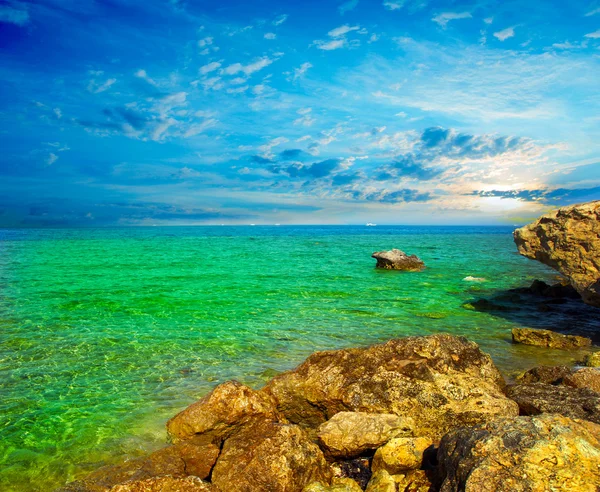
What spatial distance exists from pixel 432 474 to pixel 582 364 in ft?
27.4

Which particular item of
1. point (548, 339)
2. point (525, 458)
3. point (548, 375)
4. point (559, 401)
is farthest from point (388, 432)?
point (548, 339)

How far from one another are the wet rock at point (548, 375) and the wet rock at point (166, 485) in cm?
744

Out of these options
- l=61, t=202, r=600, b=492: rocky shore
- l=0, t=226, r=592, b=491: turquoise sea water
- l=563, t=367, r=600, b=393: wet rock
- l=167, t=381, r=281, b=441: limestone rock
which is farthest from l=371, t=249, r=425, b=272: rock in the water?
l=167, t=381, r=281, b=441: limestone rock

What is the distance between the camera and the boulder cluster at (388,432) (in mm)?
4270

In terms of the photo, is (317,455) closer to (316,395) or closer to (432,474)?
(432,474)

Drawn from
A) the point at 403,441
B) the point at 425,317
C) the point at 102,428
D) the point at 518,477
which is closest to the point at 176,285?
the point at 425,317

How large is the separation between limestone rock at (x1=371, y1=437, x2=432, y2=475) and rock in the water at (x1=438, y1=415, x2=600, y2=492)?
0.79 meters

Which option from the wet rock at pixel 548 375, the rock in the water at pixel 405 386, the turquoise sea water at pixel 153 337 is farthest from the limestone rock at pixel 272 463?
the wet rock at pixel 548 375

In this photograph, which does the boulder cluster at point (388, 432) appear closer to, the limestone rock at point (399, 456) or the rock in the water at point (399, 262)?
the limestone rock at point (399, 456)

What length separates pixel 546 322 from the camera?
16.9m

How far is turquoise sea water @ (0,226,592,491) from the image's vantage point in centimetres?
770

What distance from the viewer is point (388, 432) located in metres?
6.22

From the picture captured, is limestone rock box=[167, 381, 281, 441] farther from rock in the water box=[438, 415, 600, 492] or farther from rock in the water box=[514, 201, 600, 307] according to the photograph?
rock in the water box=[514, 201, 600, 307]

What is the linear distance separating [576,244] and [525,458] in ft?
42.4
